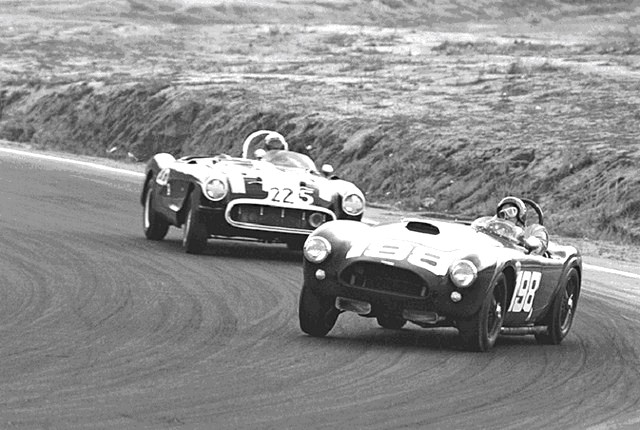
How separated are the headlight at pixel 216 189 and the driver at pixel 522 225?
439cm

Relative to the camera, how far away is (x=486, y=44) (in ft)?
157

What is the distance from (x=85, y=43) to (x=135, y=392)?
144ft

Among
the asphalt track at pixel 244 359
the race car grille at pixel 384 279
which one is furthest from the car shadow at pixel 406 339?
the race car grille at pixel 384 279

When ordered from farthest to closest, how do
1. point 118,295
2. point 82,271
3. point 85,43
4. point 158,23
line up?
point 158,23 → point 85,43 → point 82,271 → point 118,295

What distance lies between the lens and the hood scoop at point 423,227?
10.7 meters

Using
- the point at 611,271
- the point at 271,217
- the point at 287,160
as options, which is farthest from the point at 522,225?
the point at 287,160

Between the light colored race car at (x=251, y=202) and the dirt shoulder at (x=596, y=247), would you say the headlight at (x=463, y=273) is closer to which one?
the light colored race car at (x=251, y=202)

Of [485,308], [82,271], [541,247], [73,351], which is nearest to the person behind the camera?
[73,351]

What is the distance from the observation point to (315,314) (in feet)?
34.8

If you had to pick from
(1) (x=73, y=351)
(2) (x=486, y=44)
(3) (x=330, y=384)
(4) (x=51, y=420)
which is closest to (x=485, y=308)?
(3) (x=330, y=384)

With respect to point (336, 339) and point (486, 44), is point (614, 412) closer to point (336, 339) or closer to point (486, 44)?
point (336, 339)

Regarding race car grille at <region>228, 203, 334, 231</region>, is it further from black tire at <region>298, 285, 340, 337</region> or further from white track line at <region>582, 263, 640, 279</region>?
black tire at <region>298, 285, 340, 337</region>

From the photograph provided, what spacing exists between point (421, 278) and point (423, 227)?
0.67m

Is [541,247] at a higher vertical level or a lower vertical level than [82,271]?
higher
